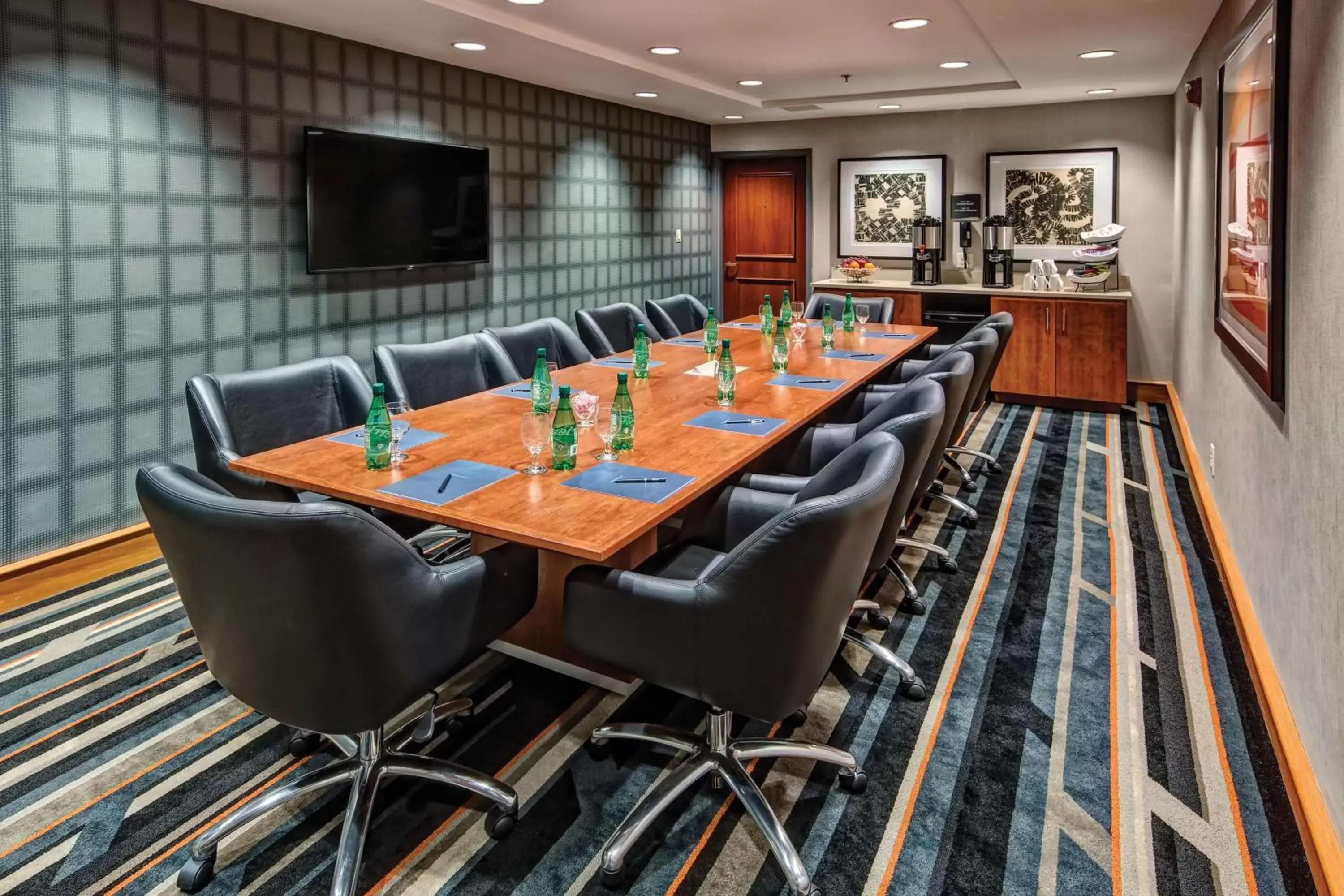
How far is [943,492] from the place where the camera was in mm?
4027

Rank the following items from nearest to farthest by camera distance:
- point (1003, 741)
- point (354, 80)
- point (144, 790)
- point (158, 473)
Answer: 1. point (158, 473)
2. point (144, 790)
3. point (1003, 741)
4. point (354, 80)

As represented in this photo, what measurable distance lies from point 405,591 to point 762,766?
99cm

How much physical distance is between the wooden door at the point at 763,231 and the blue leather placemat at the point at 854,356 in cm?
355

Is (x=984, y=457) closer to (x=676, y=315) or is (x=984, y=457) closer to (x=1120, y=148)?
(x=676, y=315)

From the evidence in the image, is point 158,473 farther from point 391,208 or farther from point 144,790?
point 391,208

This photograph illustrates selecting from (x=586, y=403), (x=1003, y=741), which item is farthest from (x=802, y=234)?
(x=1003, y=741)

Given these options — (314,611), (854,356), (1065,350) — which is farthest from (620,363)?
(1065,350)

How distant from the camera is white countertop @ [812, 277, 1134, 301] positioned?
5.91 meters

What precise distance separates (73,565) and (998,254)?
582 cm

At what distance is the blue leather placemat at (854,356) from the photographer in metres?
3.79

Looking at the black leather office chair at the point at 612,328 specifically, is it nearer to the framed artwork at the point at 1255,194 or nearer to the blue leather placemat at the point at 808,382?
the blue leather placemat at the point at 808,382

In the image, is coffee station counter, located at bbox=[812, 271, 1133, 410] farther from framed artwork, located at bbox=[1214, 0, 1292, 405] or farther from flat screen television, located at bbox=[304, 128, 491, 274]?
flat screen television, located at bbox=[304, 128, 491, 274]

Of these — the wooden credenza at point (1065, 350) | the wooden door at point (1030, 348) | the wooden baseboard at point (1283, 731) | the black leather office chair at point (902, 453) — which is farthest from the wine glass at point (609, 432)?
the wooden door at point (1030, 348)

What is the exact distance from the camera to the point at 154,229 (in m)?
3.49
